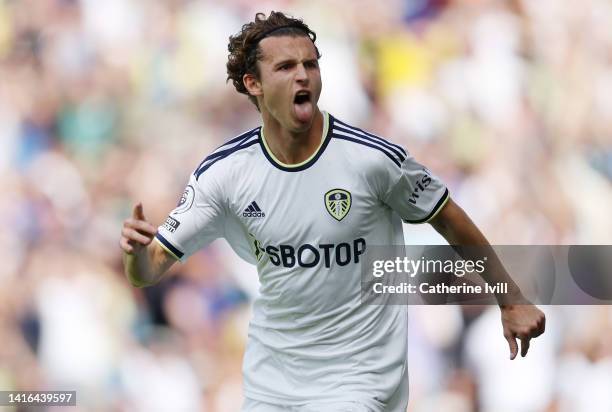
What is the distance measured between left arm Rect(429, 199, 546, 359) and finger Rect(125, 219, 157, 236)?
1.04 m

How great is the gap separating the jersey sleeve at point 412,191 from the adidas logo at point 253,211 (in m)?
0.44

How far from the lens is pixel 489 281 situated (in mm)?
3652

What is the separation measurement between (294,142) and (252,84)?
0.31 meters

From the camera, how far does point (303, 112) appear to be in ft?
11.5

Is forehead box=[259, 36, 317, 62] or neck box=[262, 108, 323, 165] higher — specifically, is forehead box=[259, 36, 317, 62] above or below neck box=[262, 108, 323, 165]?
above

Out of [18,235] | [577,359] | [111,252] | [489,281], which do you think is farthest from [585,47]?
[18,235]

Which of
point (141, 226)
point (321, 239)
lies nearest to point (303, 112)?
point (321, 239)

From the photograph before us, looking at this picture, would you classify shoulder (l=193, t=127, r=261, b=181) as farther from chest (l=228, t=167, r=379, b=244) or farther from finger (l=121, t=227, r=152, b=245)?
finger (l=121, t=227, r=152, b=245)

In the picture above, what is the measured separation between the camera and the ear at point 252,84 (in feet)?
12.2

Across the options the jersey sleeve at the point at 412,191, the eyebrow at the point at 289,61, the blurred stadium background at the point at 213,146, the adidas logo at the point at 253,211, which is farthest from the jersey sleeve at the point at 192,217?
the blurred stadium background at the point at 213,146

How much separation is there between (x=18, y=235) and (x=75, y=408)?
101 centimetres

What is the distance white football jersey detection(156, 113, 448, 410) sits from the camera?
354 cm

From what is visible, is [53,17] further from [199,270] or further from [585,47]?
[585,47]

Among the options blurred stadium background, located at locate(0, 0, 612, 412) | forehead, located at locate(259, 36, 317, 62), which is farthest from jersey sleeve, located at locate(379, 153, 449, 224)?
blurred stadium background, located at locate(0, 0, 612, 412)
